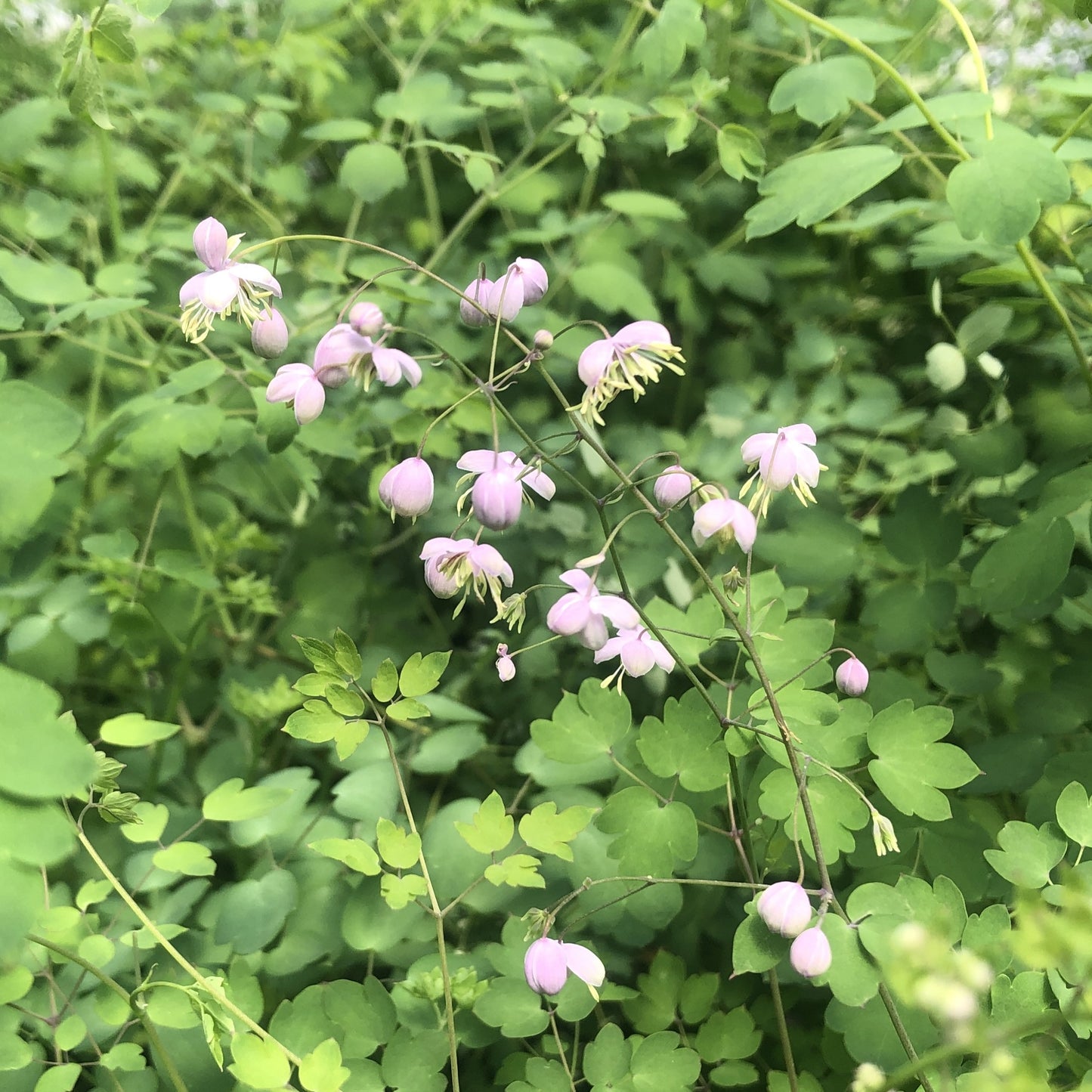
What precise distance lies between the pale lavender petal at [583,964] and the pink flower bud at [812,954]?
157 mm

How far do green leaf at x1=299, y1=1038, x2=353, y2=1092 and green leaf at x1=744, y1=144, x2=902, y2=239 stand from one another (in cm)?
91

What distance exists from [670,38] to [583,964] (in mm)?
1092

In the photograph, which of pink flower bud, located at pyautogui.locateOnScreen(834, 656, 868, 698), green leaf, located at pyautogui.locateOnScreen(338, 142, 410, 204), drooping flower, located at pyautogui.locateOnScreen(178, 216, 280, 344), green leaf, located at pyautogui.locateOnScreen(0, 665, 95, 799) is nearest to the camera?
green leaf, located at pyautogui.locateOnScreen(0, 665, 95, 799)

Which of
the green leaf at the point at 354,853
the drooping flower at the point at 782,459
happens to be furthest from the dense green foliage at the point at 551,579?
the drooping flower at the point at 782,459

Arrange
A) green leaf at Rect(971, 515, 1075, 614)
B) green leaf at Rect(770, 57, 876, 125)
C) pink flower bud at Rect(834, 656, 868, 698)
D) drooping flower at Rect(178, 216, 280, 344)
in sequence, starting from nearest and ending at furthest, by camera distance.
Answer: drooping flower at Rect(178, 216, 280, 344)
pink flower bud at Rect(834, 656, 868, 698)
green leaf at Rect(971, 515, 1075, 614)
green leaf at Rect(770, 57, 876, 125)

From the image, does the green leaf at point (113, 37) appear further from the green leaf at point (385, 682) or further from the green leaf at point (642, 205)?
the green leaf at point (385, 682)

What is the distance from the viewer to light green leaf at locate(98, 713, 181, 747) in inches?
31.8

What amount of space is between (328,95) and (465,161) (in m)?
0.62

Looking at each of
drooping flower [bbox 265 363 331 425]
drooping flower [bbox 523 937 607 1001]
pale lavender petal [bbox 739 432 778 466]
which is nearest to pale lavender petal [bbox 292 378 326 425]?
drooping flower [bbox 265 363 331 425]

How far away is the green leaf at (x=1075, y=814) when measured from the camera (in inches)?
27.0

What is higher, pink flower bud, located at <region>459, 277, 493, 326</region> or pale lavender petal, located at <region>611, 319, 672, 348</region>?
pale lavender petal, located at <region>611, 319, 672, 348</region>

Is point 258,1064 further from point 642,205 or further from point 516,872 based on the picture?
point 642,205

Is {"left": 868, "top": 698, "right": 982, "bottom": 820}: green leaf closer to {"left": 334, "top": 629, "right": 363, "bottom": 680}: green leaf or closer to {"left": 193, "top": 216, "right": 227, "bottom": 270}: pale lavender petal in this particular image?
{"left": 334, "top": 629, "right": 363, "bottom": 680}: green leaf

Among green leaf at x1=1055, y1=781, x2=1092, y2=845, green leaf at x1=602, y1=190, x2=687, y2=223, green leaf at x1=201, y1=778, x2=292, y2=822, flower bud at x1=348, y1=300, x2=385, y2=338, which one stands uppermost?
flower bud at x1=348, y1=300, x2=385, y2=338
